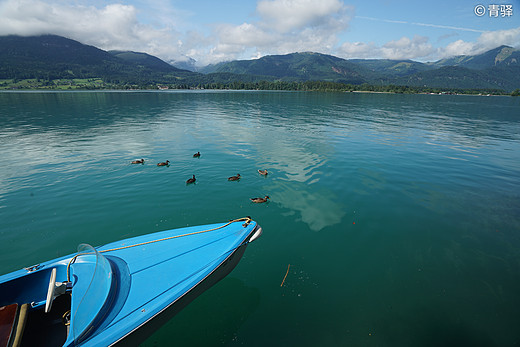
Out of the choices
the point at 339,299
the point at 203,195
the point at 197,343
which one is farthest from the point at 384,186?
the point at 197,343

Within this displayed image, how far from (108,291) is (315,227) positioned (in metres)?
10.2

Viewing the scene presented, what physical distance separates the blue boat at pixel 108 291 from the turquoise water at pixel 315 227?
201 cm

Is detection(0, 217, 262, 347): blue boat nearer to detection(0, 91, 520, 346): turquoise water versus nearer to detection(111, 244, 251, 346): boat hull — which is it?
detection(111, 244, 251, 346): boat hull

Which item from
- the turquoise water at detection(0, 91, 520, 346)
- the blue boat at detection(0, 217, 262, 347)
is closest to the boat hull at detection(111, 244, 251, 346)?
the blue boat at detection(0, 217, 262, 347)

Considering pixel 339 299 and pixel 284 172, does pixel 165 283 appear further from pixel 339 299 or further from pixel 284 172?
pixel 284 172

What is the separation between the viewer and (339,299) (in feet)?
29.5

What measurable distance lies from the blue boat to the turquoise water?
79.3 inches

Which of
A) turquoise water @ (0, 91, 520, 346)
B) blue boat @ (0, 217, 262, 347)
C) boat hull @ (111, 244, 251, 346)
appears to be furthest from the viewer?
turquoise water @ (0, 91, 520, 346)

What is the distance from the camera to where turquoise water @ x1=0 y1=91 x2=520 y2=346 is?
26.7ft

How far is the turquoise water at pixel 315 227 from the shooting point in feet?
26.7

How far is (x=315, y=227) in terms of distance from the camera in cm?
1318

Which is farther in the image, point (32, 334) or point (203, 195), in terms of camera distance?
point (203, 195)

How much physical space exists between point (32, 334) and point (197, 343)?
4.68m

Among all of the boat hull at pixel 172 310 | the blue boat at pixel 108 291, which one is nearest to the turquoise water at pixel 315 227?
the boat hull at pixel 172 310
